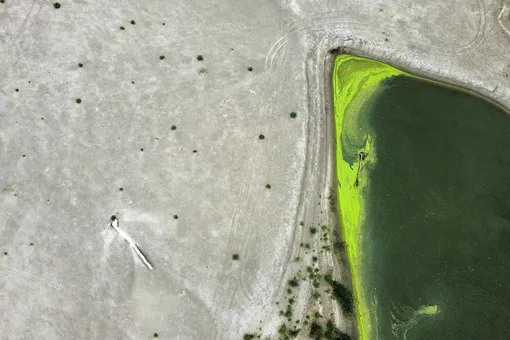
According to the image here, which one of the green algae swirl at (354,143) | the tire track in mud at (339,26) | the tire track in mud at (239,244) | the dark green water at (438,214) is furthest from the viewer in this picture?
the tire track in mud at (339,26)

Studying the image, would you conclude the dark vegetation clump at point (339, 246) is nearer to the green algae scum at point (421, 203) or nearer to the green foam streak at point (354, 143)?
the green foam streak at point (354, 143)

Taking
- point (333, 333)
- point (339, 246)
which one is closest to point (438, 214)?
point (339, 246)

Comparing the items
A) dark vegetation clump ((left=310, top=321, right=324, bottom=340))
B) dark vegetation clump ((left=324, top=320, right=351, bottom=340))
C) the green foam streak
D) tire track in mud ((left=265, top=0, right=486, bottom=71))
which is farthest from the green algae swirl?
dark vegetation clump ((left=310, top=321, right=324, bottom=340))

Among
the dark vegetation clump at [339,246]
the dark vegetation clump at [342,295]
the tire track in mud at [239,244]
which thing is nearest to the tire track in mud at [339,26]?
the tire track in mud at [239,244]

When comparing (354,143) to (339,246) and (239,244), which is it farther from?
(239,244)

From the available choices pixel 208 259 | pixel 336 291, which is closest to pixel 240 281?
pixel 208 259

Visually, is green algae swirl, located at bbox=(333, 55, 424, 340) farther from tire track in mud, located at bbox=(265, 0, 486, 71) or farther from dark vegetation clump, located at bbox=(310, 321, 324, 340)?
dark vegetation clump, located at bbox=(310, 321, 324, 340)
